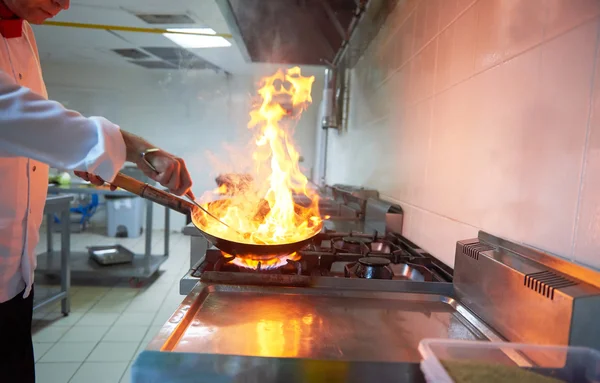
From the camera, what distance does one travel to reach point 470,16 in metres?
0.96

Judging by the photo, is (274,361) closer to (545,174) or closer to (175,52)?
(545,174)

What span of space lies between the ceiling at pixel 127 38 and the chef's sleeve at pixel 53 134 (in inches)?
88.8

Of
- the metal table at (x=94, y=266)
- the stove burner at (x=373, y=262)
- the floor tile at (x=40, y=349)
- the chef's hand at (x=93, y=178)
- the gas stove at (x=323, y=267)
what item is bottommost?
the floor tile at (x=40, y=349)

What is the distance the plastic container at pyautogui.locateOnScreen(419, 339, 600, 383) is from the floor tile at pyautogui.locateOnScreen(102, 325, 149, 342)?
7.01ft

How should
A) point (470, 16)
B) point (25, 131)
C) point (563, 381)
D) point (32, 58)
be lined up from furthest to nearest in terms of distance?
point (32, 58) → point (470, 16) → point (25, 131) → point (563, 381)

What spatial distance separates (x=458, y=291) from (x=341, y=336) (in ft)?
1.05

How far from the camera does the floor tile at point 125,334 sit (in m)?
2.21

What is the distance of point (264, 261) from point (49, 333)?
199 cm

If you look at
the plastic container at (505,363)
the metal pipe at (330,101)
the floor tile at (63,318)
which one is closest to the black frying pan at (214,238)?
the plastic container at (505,363)

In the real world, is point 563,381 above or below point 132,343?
above

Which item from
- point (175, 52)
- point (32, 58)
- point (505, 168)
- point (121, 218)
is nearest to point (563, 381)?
point (505, 168)

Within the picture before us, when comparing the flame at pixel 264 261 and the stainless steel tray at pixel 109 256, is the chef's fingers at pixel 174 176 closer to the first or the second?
the flame at pixel 264 261

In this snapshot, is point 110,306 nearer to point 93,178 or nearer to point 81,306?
point 81,306

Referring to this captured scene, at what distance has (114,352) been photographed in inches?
80.9
